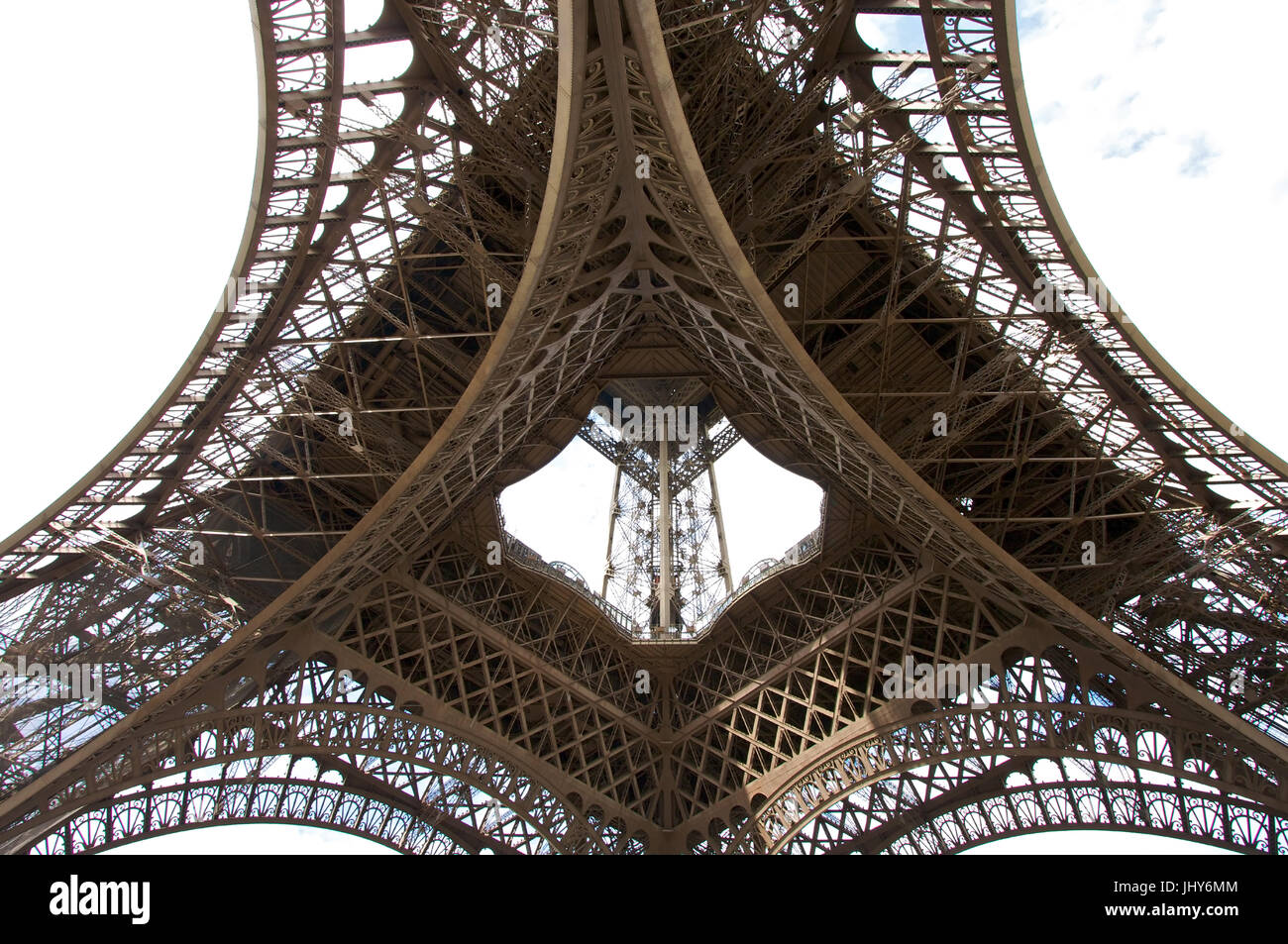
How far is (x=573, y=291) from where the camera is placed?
1675 cm

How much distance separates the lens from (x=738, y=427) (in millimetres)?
22812

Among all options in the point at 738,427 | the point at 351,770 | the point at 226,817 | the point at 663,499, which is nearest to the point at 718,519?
the point at 663,499

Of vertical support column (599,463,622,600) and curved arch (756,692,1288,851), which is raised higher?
vertical support column (599,463,622,600)

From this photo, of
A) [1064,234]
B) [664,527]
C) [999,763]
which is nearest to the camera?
[1064,234]

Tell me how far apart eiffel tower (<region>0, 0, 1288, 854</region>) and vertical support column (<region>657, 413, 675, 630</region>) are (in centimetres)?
303

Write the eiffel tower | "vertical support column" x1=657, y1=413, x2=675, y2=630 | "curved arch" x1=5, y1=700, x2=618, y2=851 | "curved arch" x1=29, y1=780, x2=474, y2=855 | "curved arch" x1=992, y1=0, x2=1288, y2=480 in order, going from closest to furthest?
1. "curved arch" x1=992, y1=0, x2=1288, y2=480
2. the eiffel tower
3. "curved arch" x1=5, y1=700, x2=618, y2=851
4. "curved arch" x1=29, y1=780, x2=474, y2=855
5. "vertical support column" x1=657, y1=413, x2=675, y2=630

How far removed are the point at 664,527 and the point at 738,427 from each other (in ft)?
27.6

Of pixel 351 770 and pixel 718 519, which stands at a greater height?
pixel 718 519

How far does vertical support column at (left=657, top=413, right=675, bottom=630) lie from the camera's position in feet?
95.7

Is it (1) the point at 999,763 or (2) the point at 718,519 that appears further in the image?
(2) the point at 718,519

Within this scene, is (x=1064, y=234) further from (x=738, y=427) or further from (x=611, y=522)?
(x=611, y=522)

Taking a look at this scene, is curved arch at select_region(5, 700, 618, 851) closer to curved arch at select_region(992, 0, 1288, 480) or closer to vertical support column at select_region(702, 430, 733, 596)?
vertical support column at select_region(702, 430, 733, 596)

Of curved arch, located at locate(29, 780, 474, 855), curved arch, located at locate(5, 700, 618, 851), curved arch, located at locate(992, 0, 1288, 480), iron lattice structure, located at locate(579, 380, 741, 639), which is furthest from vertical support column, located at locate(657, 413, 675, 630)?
curved arch, located at locate(992, 0, 1288, 480)
